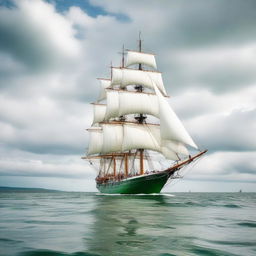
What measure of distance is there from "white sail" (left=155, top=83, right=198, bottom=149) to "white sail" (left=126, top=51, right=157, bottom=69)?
24628 millimetres

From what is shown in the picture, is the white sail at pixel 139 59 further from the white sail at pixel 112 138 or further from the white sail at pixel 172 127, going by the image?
the white sail at pixel 172 127

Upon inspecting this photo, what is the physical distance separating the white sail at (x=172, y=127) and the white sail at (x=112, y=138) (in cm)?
1941

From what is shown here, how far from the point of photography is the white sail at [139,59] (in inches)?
3027

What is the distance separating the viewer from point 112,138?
71625 millimetres

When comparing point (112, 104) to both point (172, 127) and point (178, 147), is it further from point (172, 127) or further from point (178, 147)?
point (172, 127)

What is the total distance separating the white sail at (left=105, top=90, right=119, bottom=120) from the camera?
73125mm

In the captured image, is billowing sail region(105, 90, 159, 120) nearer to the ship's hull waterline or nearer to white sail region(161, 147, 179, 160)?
white sail region(161, 147, 179, 160)

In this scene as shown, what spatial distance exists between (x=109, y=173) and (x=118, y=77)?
29.6 m

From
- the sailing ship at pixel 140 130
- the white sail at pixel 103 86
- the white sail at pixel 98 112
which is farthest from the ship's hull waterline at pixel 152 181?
the white sail at pixel 103 86

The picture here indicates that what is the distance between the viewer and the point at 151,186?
181 ft

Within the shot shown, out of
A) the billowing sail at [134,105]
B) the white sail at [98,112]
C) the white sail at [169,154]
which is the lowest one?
the white sail at [169,154]

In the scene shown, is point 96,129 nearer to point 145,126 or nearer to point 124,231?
point 145,126

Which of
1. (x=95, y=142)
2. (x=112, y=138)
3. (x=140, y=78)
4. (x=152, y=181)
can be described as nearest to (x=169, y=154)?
(x=152, y=181)

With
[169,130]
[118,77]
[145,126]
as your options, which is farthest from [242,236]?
[118,77]
